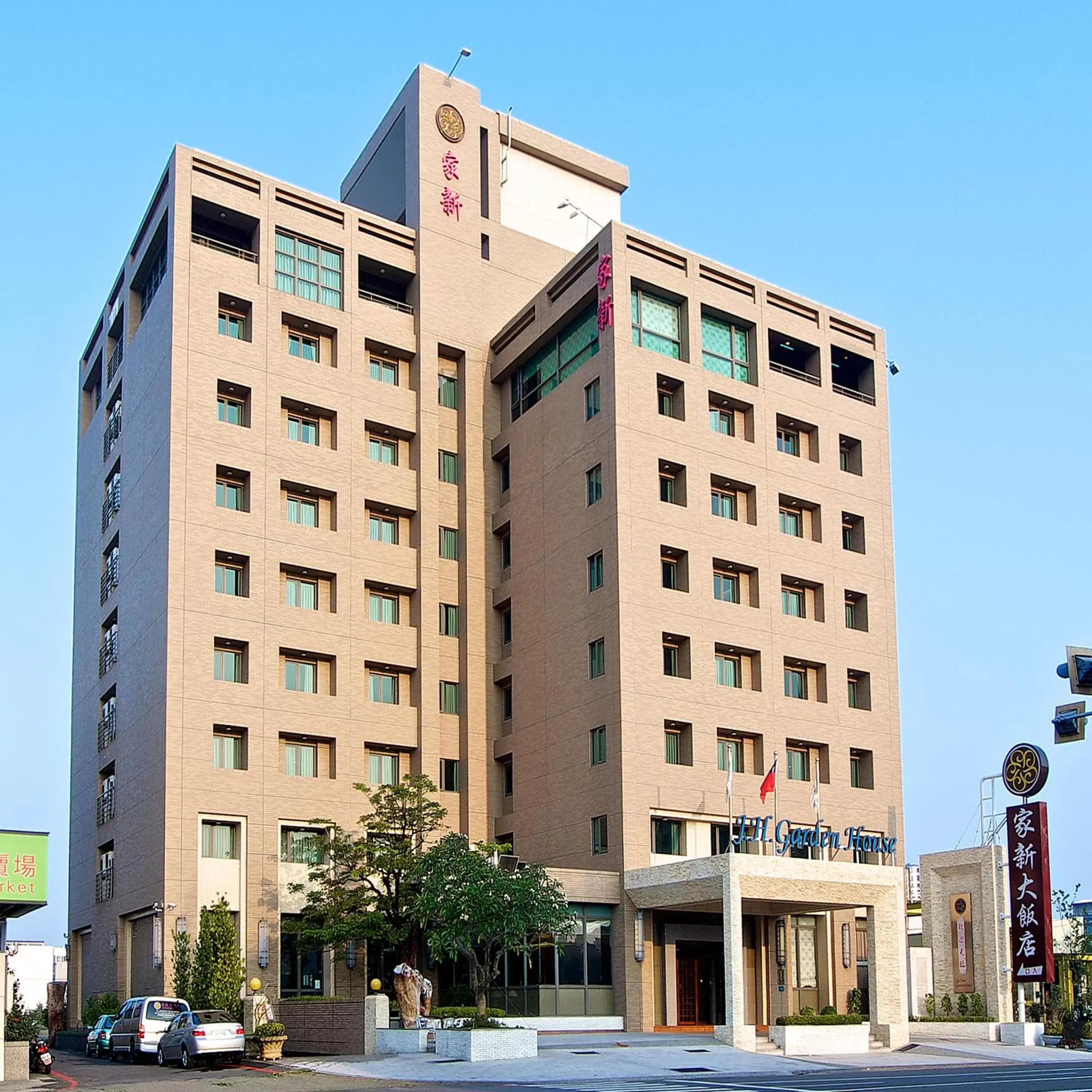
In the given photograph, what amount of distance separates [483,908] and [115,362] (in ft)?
130

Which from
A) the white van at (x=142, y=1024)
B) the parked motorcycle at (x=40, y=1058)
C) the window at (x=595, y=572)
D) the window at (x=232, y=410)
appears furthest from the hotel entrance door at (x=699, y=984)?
the window at (x=232, y=410)

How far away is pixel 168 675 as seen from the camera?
57312mm

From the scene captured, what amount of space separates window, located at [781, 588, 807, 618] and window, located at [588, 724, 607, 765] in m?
11.3

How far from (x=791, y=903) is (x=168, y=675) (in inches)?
995

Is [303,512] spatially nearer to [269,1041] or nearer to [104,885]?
[104,885]

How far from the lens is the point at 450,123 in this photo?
235 feet

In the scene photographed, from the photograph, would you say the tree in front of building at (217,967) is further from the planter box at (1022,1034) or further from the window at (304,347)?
the planter box at (1022,1034)

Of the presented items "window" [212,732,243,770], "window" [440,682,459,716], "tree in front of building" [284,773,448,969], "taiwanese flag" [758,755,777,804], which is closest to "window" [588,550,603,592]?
"window" [440,682,459,716]

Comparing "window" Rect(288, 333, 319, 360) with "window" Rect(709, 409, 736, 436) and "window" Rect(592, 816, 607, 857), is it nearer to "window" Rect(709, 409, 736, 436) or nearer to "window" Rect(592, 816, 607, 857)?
"window" Rect(709, 409, 736, 436)

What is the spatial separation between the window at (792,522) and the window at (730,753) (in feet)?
34.6

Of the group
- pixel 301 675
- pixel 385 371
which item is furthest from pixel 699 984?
pixel 385 371

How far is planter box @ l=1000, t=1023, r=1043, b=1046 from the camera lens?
52.5m

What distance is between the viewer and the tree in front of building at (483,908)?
46406 millimetres

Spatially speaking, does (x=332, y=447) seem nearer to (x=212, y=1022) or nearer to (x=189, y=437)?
(x=189, y=437)
